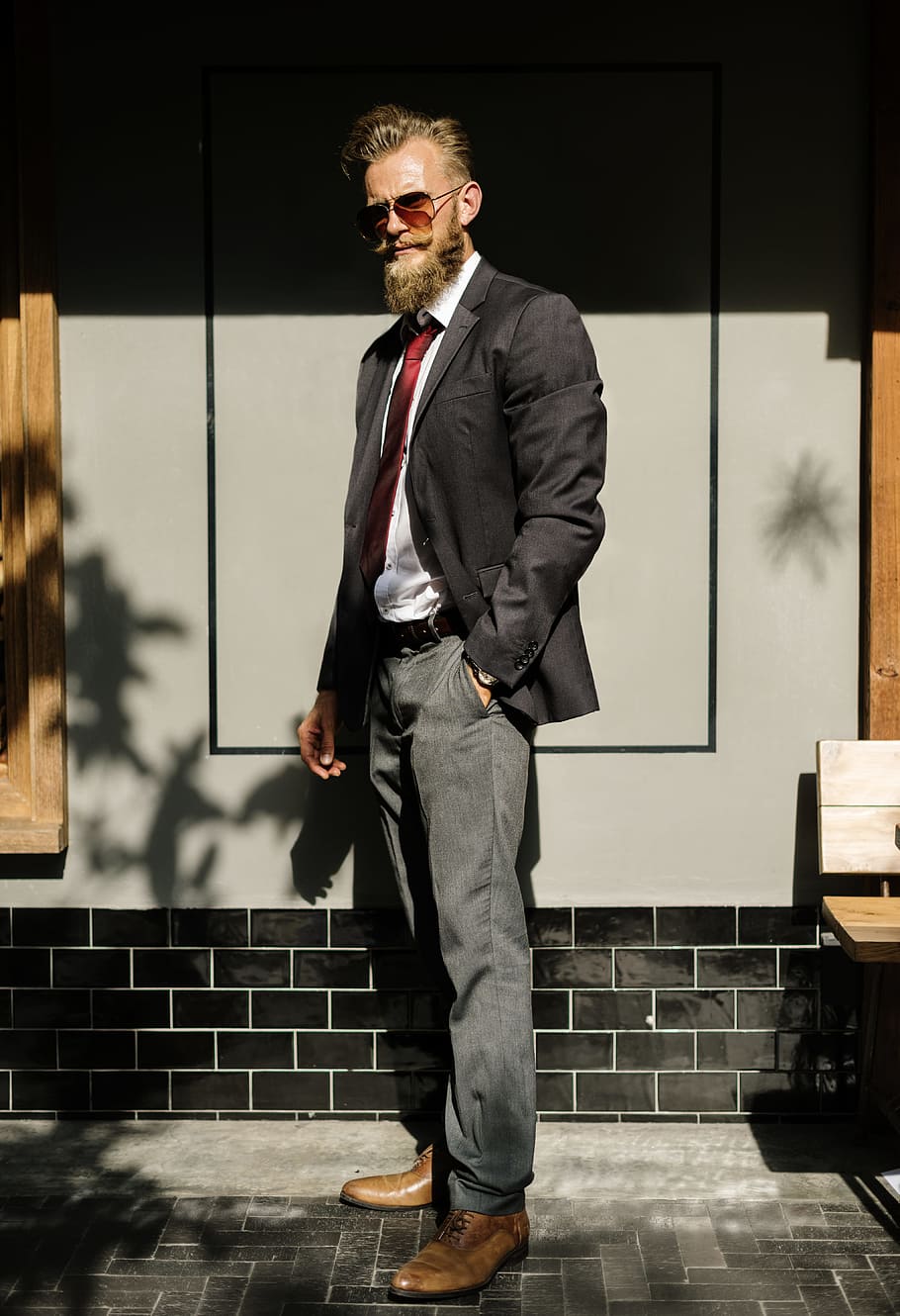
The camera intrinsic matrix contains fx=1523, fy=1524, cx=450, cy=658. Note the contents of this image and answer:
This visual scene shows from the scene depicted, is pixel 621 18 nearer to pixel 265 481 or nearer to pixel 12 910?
pixel 265 481

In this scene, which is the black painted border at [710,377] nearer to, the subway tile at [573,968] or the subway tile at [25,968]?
the subway tile at [573,968]

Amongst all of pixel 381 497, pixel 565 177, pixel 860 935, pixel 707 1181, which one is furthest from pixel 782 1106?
pixel 565 177

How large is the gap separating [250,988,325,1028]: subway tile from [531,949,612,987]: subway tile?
0.64 meters

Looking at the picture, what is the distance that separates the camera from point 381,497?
3766 mm

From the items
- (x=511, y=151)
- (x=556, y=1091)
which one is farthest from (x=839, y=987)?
(x=511, y=151)

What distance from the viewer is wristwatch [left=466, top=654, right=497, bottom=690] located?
346cm

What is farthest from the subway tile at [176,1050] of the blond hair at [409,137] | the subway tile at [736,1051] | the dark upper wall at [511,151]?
the blond hair at [409,137]

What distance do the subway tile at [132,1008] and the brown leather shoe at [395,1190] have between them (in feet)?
2.87

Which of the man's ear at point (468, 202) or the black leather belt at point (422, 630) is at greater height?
the man's ear at point (468, 202)

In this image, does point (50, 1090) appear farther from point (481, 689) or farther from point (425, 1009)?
point (481, 689)

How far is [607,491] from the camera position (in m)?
4.41

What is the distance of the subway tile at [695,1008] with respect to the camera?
4449 millimetres

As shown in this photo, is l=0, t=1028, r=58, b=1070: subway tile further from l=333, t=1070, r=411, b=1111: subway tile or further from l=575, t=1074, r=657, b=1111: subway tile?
l=575, t=1074, r=657, b=1111: subway tile

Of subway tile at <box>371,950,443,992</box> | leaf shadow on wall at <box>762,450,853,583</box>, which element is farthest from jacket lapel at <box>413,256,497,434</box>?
subway tile at <box>371,950,443,992</box>
